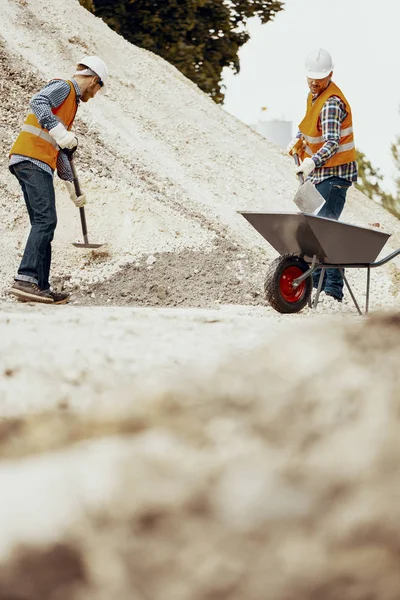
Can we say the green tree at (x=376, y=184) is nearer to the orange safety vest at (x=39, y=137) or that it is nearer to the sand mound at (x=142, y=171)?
the sand mound at (x=142, y=171)

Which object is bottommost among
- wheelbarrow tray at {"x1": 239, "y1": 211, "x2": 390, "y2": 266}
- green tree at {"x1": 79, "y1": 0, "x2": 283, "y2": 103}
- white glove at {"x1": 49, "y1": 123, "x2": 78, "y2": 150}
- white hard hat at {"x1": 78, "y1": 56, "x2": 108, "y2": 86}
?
wheelbarrow tray at {"x1": 239, "y1": 211, "x2": 390, "y2": 266}

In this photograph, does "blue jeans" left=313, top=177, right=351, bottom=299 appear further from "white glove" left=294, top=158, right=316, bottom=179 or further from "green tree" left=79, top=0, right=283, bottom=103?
"green tree" left=79, top=0, right=283, bottom=103

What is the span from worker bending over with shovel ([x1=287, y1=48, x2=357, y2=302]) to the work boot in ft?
7.58

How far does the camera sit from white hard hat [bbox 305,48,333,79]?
6.43 metres

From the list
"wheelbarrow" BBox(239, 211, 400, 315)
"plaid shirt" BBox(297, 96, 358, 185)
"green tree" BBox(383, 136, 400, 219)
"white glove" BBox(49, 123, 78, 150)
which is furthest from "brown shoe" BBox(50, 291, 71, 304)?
"green tree" BBox(383, 136, 400, 219)

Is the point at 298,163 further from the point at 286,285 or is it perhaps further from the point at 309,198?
the point at 286,285

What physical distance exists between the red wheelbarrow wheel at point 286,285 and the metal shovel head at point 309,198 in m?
0.40

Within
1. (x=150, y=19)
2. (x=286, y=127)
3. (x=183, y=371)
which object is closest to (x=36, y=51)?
(x=150, y=19)

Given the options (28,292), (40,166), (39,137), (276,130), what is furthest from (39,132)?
(276,130)

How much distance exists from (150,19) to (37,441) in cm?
1510

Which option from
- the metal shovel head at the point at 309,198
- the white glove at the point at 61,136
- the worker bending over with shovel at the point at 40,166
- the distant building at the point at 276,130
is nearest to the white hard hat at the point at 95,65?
the worker bending over with shovel at the point at 40,166

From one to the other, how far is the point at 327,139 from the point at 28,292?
8.96ft

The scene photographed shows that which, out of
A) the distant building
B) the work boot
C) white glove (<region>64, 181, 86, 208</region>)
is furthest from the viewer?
the distant building

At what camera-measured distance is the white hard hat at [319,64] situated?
6.43m
